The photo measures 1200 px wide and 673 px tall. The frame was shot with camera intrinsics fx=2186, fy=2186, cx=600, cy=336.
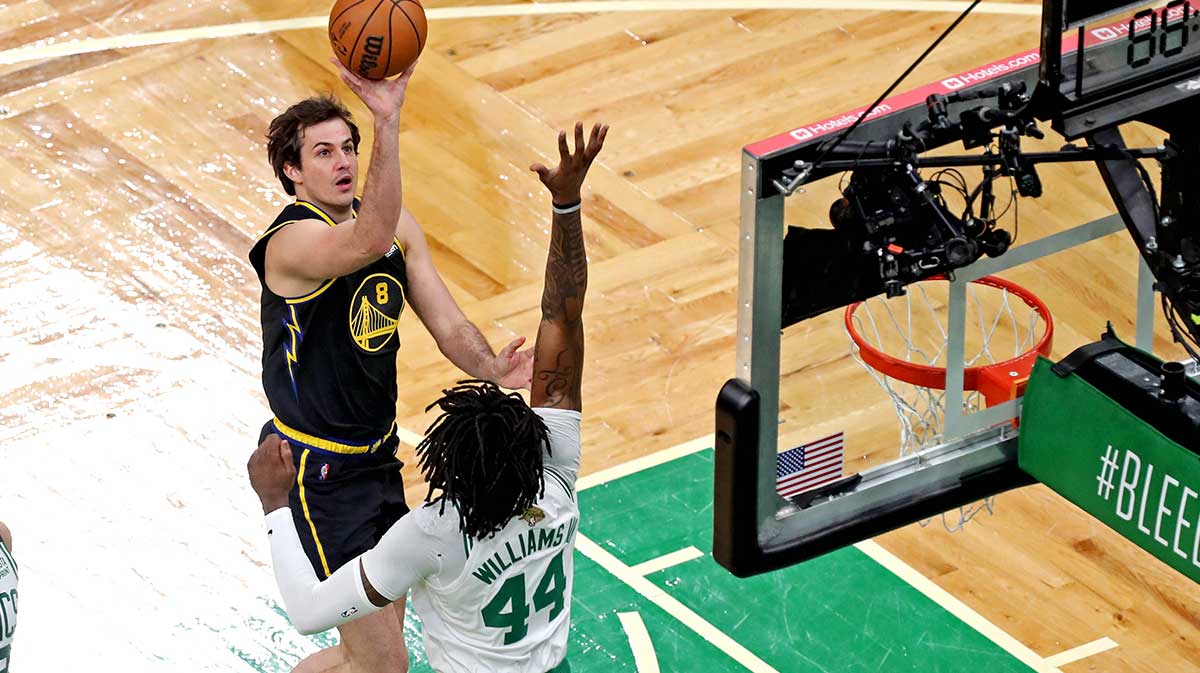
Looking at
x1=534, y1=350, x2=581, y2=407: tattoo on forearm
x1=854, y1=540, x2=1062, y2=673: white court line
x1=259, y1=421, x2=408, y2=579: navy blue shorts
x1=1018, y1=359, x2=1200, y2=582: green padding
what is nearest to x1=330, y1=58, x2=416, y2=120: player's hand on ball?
x1=534, y1=350, x2=581, y2=407: tattoo on forearm

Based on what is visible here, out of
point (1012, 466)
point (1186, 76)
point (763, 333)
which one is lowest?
point (1012, 466)

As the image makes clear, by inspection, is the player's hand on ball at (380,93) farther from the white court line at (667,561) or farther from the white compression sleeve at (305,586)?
the white court line at (667,561)

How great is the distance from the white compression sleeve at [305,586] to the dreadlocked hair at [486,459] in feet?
1.41

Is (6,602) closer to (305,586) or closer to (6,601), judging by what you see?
(6,601)

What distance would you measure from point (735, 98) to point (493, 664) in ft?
18.4

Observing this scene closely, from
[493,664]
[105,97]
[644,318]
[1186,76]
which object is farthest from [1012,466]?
[105,97]

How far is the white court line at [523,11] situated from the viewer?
11.3 meters

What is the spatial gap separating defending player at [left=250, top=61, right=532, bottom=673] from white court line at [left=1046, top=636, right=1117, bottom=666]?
237cm

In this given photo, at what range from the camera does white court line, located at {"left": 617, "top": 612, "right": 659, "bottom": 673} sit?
762 cm

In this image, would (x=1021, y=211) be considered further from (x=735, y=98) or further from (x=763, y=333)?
(x=735, y=98)

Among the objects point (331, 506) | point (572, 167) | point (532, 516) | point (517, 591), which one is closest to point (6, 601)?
point (331, 506)

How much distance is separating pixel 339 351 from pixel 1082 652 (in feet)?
9.61

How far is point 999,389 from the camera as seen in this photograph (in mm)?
6590

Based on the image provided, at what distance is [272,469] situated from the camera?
566 centimetres
